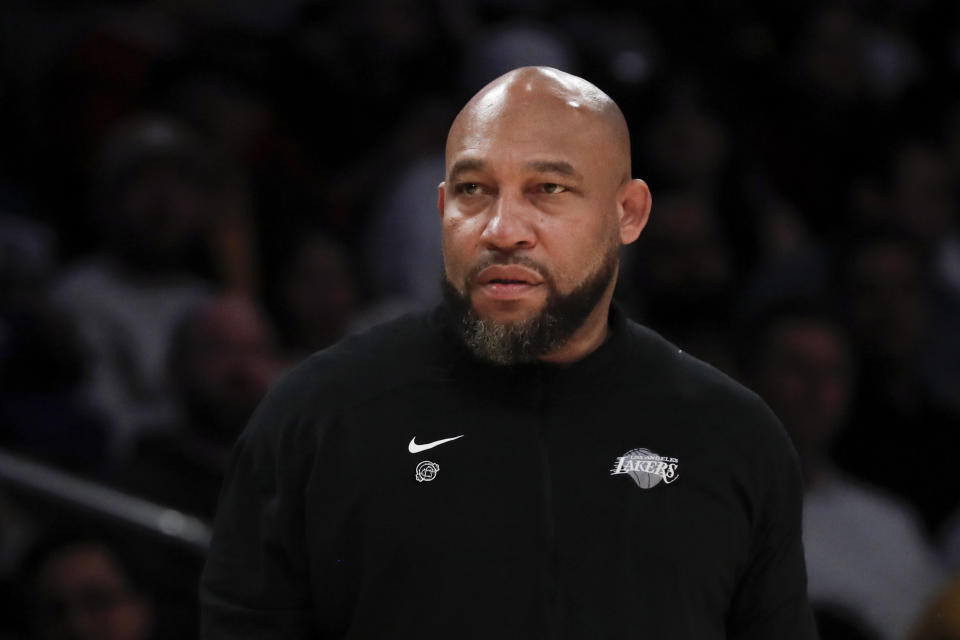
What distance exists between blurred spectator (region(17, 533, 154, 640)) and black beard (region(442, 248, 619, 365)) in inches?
79.6

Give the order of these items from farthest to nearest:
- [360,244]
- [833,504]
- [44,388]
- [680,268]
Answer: [360,244], [680,268], [833,504], [44,388]

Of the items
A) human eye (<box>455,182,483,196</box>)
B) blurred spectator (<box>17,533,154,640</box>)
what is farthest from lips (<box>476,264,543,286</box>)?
blurred spectator (<box>17,533,154,640</box>)

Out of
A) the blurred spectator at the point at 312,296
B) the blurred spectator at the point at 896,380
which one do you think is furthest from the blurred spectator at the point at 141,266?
the blurred spectator at the point at 896,380

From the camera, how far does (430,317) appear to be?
6.57ft

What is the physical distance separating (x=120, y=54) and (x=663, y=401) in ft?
13.0

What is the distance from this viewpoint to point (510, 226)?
1791 millimetres

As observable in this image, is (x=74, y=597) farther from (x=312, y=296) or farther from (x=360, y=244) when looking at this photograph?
(x=360, y=244)

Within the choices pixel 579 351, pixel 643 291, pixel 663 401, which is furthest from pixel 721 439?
pixel 643 291

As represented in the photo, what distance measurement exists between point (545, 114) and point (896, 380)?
336 centimetres

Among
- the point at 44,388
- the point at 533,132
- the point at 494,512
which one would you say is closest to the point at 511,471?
the point at 494,512

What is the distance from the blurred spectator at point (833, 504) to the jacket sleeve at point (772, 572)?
2.28 meters

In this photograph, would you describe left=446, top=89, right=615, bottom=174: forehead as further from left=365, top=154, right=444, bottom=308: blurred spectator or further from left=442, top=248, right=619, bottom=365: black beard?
left=365, top=154, right=444, bottom=308: blurred spectator

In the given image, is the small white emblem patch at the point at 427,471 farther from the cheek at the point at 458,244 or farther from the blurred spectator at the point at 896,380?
the blurred spectator at the point at 896,380

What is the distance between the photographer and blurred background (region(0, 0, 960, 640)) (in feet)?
13.0
